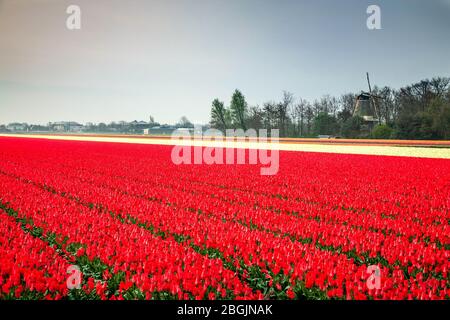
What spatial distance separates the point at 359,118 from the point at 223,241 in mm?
63234

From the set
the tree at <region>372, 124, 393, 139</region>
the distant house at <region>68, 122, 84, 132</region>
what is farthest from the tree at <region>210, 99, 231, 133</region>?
the distant house at <region>68, 122, 84, 132</region>

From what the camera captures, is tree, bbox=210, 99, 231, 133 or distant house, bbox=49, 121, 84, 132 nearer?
tree, bbox=210, 99, 231, 133

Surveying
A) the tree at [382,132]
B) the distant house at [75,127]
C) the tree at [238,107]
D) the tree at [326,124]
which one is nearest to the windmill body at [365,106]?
the tree at [326,124]

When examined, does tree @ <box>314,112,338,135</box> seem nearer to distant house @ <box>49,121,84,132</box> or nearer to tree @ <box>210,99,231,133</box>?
tree @ <box>210,99,231,133</box>

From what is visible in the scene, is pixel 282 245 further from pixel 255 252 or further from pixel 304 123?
pixel 304 123

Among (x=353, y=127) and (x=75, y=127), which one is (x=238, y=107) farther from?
(x=75, y=127)

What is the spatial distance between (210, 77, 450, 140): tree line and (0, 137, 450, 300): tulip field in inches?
1789

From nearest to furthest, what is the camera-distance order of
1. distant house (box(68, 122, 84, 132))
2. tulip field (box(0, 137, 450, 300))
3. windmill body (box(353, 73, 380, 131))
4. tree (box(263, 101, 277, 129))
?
tulip field (box(0, 137, 450, 300)), windmill body (box(353, 73, 380, 131)), tree (box(263, 101, 277, 129)), distant house (box(68, 122, 84, 132))

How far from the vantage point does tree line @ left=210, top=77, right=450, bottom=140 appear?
5347 centimetres

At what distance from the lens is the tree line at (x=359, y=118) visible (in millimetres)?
53469

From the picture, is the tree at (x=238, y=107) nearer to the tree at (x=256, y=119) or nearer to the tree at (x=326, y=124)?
the tree at (x=256, y=119)

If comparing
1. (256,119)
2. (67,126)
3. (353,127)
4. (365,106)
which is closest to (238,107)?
(256,119)

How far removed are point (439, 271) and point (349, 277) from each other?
62.1 inches
